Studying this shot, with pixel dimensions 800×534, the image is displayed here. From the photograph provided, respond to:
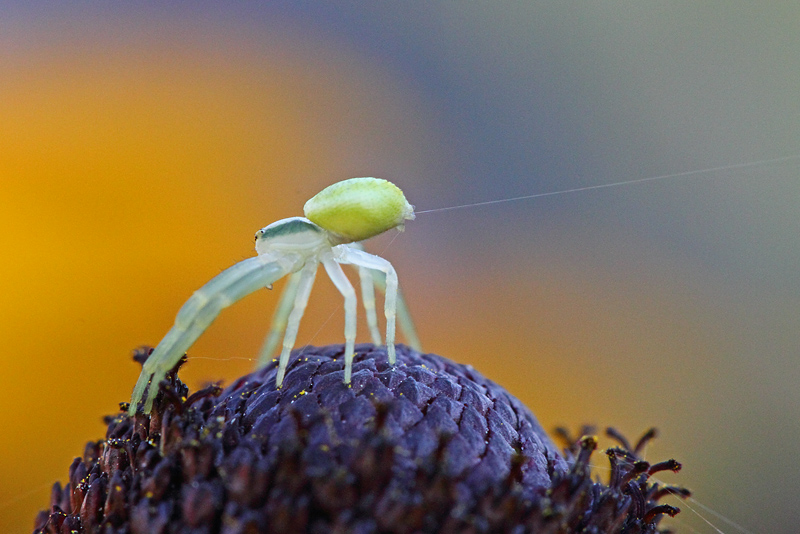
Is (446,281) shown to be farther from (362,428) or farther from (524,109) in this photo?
(362,428)

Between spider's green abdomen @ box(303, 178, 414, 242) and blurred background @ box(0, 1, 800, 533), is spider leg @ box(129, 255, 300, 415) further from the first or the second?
blurred background @ box(0, 1, 800, 533)

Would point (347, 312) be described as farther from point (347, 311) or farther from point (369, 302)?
point (369, 302)

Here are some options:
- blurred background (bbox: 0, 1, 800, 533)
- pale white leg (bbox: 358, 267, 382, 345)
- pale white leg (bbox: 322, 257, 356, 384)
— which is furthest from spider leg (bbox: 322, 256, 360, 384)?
blurred background (bbox: 0, 1, 800, 533)

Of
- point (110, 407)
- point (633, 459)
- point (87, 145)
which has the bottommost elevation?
point (110, 407)

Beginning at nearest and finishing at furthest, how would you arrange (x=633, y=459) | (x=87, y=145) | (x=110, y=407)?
(x=633, y=459), (x=110, y=407), (x=87, y=145)

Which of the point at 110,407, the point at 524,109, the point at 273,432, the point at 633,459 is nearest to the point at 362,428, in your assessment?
the point at 273,432

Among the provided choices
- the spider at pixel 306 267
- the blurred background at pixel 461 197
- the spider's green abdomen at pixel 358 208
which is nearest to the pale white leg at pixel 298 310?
the spider at pixel 306 267
